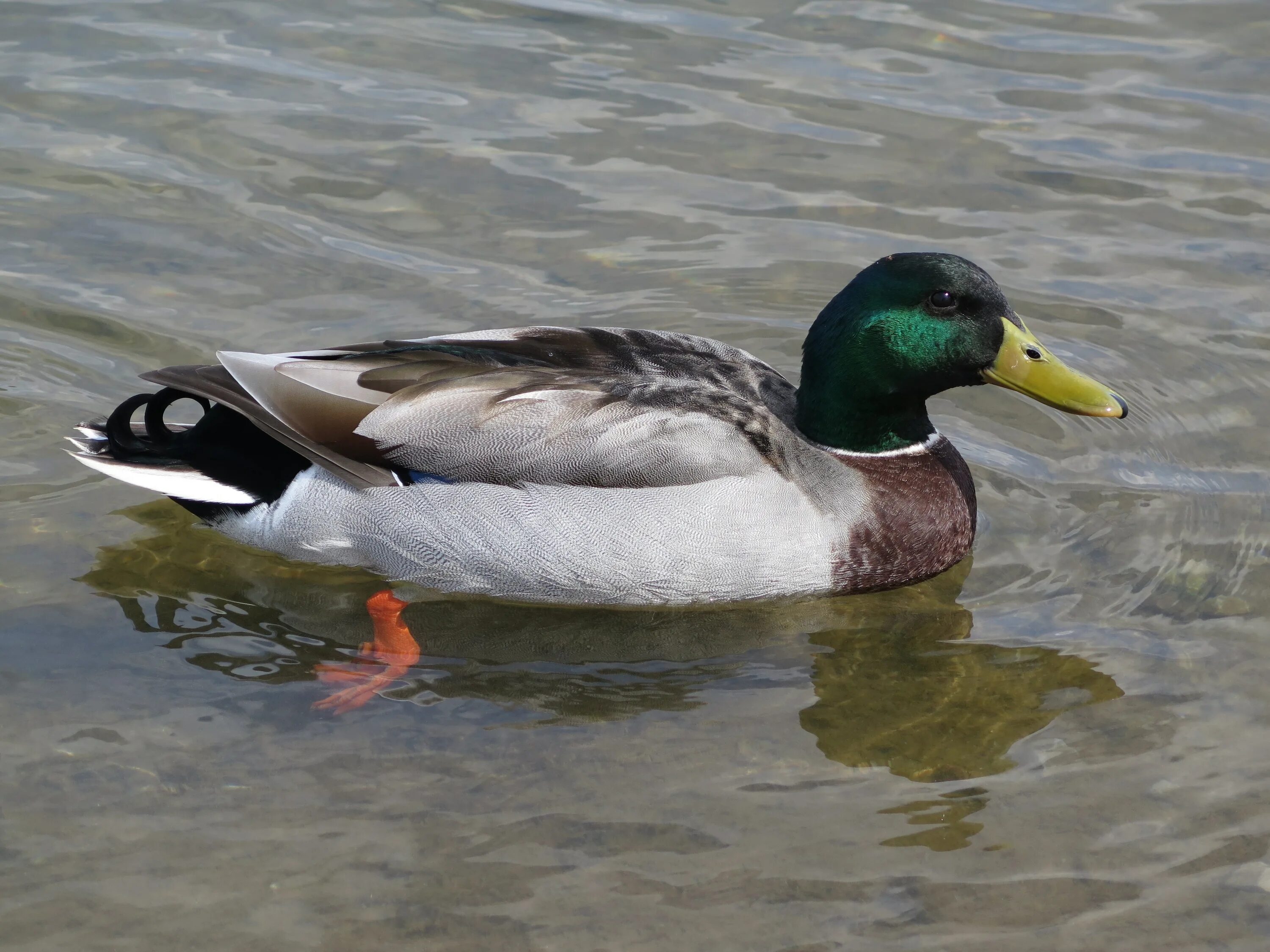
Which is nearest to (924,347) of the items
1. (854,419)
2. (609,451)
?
(854,419)

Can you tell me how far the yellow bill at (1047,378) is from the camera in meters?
5.88

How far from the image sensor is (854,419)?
6129 millimetres

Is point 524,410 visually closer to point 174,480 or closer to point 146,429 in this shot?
point 174,480

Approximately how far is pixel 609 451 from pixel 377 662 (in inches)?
43.5

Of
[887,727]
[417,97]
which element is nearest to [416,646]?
[887,727]

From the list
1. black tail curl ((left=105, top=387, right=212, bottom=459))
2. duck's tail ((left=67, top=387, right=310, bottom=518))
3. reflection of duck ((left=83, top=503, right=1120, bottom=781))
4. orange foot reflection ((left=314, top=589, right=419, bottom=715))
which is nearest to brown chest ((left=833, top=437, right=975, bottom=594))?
reflection of duck ((left=83, top=503, right=1120, bottom=781))

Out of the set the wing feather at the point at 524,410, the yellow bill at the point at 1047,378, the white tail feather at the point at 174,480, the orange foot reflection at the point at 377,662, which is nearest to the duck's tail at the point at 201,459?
the white tail feather at the point at 174,480

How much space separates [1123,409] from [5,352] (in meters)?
4.83

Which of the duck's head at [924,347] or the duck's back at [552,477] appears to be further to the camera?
the duck's head at [924,347]

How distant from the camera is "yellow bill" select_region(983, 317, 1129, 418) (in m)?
5.88

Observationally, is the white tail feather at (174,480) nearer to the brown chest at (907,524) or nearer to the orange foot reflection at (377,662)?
the orange foot reflection at (377,662)

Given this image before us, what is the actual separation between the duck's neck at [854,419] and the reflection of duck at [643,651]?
58 centimetres

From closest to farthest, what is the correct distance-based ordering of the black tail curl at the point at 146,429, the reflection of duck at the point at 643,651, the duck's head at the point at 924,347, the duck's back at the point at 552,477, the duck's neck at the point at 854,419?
1. the reflection of duck at the point at 643,651
2. the duck's back at the point at 552,477
3. the duck's head at the point at 924,347
4. the black tail curl at the point at 146,429
5. the duck's neck at the point at 854,419

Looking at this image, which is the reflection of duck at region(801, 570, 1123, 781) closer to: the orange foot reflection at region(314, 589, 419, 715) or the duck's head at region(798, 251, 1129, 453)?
the duck's head at region(798, 251, 1129, 453)
